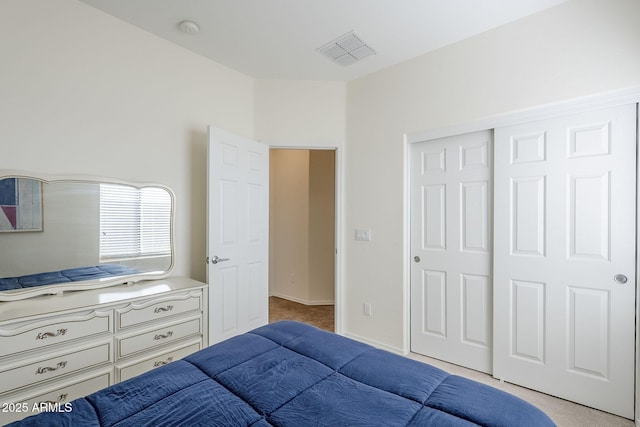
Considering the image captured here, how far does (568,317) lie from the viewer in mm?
2139

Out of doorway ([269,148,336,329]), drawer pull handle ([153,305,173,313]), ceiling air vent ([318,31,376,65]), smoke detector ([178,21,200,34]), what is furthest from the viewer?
doorway ([269,148,336,329])

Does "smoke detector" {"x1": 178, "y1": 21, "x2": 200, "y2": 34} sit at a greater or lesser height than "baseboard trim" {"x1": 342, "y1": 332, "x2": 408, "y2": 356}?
greater

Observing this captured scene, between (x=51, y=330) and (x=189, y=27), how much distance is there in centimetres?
228

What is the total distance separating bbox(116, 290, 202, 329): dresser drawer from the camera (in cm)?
194

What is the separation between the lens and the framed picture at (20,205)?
72.3 inches

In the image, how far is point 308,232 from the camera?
460 cm

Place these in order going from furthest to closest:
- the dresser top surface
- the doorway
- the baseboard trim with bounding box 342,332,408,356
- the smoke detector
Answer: the doorway, the baseboard trim with bounding box 342,332,408,356, the smoke detector, the dresser top surface

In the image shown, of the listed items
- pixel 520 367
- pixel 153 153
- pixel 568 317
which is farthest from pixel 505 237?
pixel 153 153

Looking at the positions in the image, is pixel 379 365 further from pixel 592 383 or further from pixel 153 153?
pixel 153 153

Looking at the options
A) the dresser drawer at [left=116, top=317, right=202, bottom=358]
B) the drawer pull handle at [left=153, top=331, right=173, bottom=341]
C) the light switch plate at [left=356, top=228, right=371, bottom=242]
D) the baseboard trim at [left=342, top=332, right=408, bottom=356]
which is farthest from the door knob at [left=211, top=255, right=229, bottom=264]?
the baseboard trim at [left=342, top=332, right=408, bottom=356]

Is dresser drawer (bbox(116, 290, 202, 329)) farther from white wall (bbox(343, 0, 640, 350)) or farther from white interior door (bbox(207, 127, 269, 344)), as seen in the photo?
white wall (bbox(343, 0, 640, 350))

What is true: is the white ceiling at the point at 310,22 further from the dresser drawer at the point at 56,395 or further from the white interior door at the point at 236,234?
the dresser drawer at the point at 56,395

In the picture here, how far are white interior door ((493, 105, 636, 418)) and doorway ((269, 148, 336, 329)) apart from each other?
2447mm

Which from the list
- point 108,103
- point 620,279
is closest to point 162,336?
point 108,103
